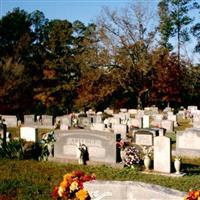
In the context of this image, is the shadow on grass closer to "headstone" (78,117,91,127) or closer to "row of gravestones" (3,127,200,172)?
"row of gravestones" (3,127,200,172)

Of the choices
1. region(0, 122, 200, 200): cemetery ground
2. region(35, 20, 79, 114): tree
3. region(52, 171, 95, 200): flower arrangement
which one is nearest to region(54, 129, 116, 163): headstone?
region(0, 122, 200, 200): cemetery ground

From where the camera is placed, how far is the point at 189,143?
18.6 metres

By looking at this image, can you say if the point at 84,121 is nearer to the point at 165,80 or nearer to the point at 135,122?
the point at 135,122

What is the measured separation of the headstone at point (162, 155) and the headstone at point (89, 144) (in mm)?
1595

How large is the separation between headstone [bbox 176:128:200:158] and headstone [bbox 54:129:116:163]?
144 inches

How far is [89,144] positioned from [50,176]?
3.13 meters

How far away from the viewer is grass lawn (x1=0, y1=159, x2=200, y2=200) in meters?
11.7

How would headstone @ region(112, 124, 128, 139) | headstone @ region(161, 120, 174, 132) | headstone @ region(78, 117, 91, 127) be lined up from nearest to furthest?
headstone @ region(112, 124, 128, 139) → headstone @ region(161, 120, 174, 132) → headstone @ region(78, 117, 91, 127)

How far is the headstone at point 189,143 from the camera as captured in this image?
60.3 feet

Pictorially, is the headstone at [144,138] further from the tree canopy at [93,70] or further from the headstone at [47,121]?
the tree canopy at [93,70]

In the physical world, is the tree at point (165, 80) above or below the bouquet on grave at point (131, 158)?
above

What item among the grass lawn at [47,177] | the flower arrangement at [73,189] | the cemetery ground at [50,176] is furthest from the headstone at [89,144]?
the flower arrangement at [73,189]

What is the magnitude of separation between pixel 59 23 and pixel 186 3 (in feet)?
50.9

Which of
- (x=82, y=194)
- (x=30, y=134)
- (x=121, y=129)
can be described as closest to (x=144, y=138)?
(x=121, y=129)
